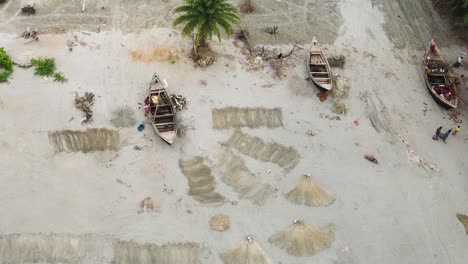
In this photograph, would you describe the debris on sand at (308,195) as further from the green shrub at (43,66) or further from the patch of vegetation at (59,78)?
the green shrub at (43,66)

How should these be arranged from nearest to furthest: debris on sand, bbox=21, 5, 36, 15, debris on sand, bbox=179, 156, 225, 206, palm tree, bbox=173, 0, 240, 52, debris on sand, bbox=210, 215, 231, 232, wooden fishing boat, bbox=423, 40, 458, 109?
debris on sand, bbox=210, 215, 231, 232 < debris on sand, bbox=179, 156, 225, 206 < palm tree, bbox=173, 0, 240, 52 < wooden fishing boat, bbox=423, 40, 458, 109 < debris on sand, bbox=21, 5, 36, 15

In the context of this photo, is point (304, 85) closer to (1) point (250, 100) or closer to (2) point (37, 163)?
(1) point (250, 100)

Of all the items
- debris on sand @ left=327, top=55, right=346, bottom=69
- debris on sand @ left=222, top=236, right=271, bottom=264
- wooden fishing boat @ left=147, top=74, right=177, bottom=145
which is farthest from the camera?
debris on sand @ left=327, top=55, right=346, bottom=69

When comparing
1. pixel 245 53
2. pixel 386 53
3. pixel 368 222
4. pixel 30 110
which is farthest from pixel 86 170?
pixel 386 53

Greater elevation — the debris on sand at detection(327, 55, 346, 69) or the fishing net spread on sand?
the debris on sand at detection(327, 55, 346, 69)

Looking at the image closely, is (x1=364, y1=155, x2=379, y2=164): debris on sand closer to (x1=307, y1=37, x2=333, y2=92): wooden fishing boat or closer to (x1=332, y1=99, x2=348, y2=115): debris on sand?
(x1=332, y1=99, x2=348, y2=115): debris on sand

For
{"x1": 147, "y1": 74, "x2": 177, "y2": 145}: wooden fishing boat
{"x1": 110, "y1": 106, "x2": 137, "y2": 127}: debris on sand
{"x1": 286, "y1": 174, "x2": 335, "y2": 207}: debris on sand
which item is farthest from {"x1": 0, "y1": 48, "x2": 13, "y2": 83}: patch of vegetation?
{"x1": 286, "y1": 174, "x2": 335, "y2": 207}: debris on sand

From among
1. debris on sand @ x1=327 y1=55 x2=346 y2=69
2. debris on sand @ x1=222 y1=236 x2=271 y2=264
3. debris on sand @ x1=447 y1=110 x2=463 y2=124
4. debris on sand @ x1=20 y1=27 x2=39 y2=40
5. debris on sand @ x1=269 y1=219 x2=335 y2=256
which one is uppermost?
debris on sand @ x1=327 y1=55 x2=346 y2=69
